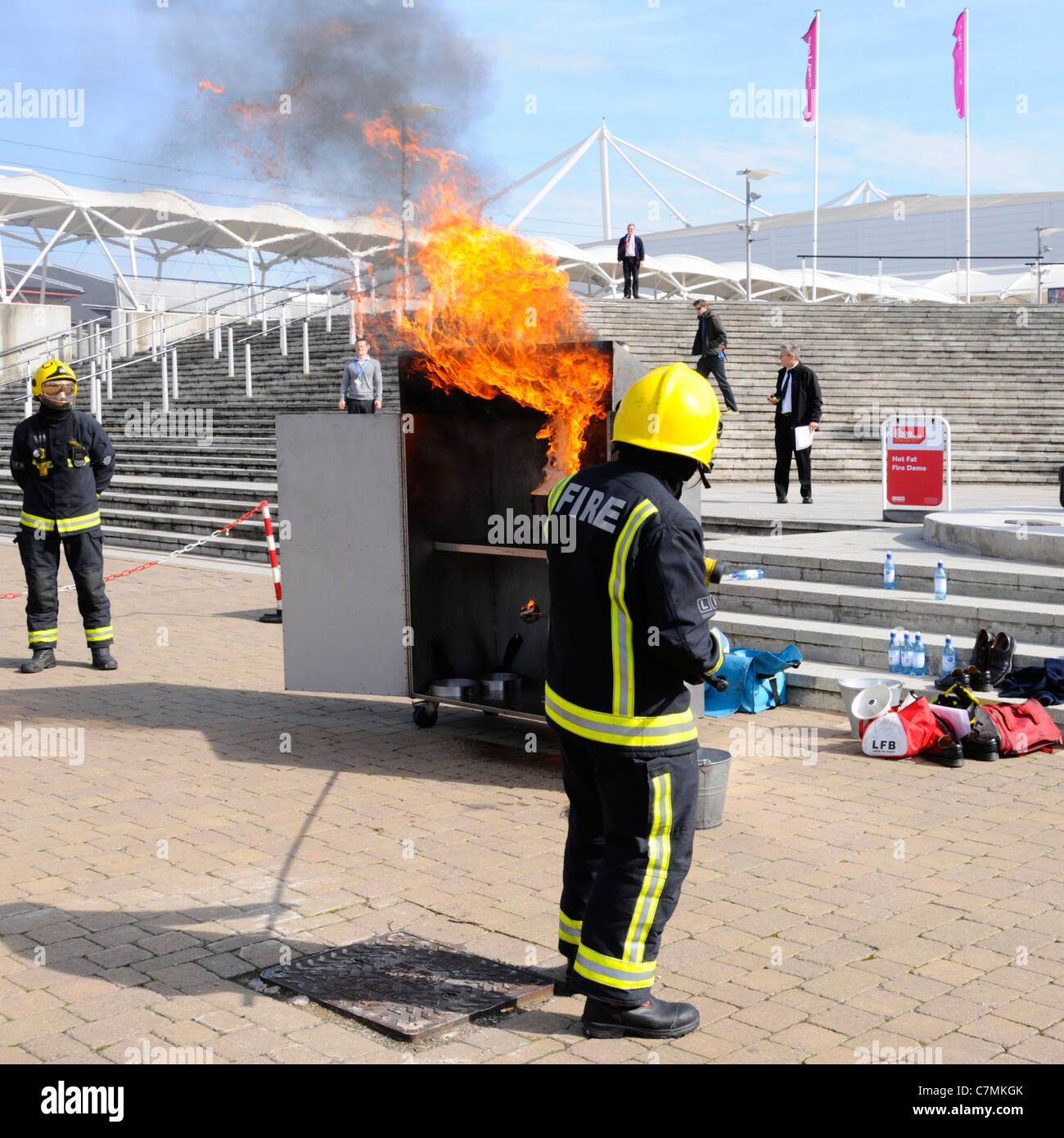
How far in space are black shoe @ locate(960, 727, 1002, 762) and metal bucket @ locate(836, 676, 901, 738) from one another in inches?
21.4

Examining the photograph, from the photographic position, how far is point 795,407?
13.3m

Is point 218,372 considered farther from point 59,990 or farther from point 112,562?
point 59,990

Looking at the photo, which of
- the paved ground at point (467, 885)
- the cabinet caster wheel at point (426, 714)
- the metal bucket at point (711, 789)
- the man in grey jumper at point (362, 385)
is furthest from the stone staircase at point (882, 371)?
the metal bucket at point (711, 789)

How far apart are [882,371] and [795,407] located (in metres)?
9.49

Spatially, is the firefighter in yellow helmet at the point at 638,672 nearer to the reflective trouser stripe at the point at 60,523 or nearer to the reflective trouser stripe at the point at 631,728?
the reflective trouser stripe at the point at 631,728

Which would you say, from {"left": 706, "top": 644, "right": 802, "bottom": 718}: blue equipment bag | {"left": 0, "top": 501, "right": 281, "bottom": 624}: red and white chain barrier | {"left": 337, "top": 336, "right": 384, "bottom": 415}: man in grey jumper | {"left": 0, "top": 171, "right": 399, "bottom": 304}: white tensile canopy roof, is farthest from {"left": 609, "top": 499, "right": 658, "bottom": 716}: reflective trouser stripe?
{"left": 0, "top": 171, "right": 399, "bottom": 304}: white tensile canopy roof

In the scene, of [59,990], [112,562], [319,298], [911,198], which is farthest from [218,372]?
[911,198]

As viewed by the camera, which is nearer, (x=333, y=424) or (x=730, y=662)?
(x=333, y=424)

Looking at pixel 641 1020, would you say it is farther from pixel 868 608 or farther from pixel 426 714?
pixel 868 608

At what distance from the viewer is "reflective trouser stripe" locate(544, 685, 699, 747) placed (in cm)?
359

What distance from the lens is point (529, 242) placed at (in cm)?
699

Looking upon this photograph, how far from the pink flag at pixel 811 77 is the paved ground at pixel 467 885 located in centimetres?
3838
